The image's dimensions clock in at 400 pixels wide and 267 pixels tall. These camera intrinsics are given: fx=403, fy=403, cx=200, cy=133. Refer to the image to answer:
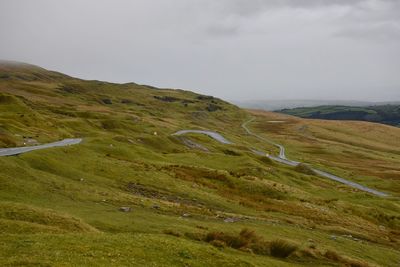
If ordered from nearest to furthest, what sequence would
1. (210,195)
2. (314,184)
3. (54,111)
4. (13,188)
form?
(13,188)
(210,195)
(314,184)
(54,111)

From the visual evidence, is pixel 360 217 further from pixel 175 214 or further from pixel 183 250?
pixel 183 250

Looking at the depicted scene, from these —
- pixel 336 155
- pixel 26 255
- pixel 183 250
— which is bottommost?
pixel 336 155

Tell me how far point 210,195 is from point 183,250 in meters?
33.6

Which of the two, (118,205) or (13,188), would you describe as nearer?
(13,188)

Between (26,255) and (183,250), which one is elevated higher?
(26,255)

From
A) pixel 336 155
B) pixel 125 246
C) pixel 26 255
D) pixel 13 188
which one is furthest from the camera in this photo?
pixel 336 155

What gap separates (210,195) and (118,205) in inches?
744

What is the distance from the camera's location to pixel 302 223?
56062 mm

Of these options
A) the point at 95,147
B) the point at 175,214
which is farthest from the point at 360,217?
the point at 95,147

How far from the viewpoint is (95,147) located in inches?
3135

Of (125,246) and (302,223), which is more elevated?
(125,246)

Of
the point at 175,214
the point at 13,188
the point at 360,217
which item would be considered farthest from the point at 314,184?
the point at 13,188

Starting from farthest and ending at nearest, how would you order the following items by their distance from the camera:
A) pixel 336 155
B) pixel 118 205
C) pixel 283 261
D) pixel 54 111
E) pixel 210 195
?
1. pixel 336 155
2. pixel 54 111
3. pixel 210 195
4. pixel 118 205
5. pixel 283 261

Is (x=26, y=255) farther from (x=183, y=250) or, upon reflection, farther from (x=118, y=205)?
(x=118, y=205)
